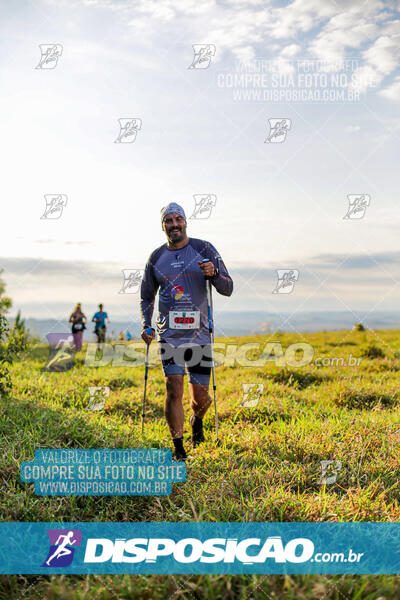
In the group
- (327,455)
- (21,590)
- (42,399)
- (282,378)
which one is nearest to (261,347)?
(282,378)

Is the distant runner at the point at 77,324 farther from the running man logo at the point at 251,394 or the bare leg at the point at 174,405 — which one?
the bare leg at the point at 174,405

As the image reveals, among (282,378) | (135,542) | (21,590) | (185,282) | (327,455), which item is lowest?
(21,590)

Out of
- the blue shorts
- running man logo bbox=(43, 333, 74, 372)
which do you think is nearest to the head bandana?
the blue shorts

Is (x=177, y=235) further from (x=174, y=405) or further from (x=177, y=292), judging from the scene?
(x=174, y=405)

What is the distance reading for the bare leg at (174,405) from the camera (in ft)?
18.6

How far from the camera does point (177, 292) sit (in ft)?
20.2

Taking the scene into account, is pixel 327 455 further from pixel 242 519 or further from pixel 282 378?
pixel 282 378

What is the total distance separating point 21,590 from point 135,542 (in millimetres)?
890

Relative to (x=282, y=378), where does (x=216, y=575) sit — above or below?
below

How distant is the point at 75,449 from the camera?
18.4 feet

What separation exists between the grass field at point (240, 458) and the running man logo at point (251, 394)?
0.14 m

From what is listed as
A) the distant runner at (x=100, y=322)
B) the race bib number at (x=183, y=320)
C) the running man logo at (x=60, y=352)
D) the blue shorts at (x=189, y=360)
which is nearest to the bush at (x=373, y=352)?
the blue shorts at (x=189, y=360)

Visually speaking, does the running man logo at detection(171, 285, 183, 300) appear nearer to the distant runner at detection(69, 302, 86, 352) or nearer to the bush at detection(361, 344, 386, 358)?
the bush at detection(361, 344, 386, 358)

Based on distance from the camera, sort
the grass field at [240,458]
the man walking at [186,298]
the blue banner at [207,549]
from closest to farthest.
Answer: the grass field at [240,458] → the blue banner at [207,549] → the man walking at [186,298]
